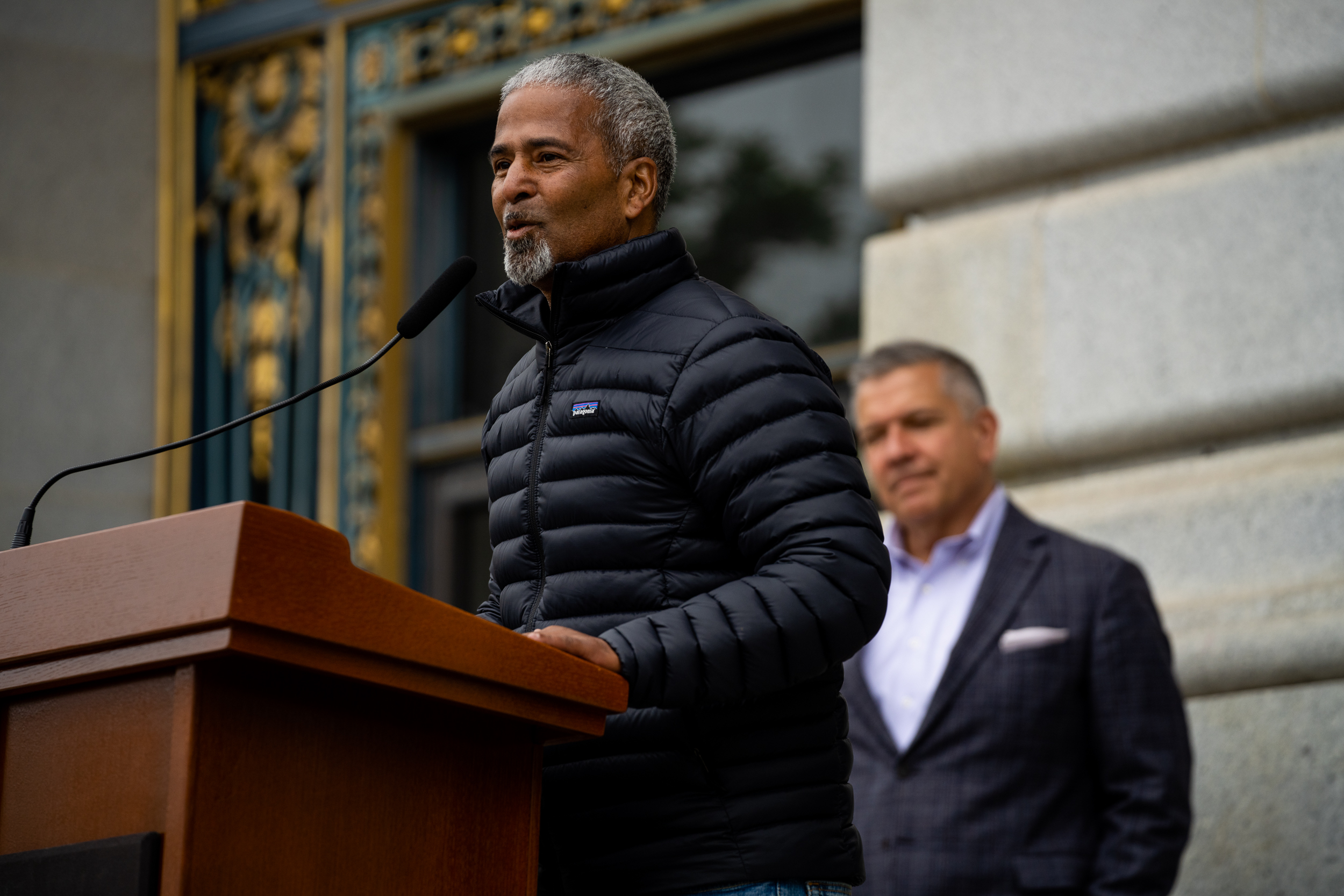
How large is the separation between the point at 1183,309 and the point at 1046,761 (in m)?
1.37

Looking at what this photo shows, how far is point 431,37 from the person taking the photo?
20.0 feet

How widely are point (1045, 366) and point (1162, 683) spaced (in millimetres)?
1231

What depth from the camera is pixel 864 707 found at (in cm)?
368

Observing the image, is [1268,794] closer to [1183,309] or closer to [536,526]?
[1183,309]

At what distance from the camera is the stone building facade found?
3939mm

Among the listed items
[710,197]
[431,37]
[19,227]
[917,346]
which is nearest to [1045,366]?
[917,346]

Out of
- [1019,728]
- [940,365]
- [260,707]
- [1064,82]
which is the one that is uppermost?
[1064,82]

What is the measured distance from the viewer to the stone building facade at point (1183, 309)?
394 cm

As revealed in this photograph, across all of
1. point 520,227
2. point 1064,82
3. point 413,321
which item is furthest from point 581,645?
point 1064,82

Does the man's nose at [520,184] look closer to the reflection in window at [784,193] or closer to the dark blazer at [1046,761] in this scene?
the dark blazer at [1046,761]

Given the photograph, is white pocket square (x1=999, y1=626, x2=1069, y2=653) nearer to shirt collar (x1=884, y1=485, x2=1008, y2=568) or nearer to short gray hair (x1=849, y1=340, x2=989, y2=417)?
shirt collar (x1=884, y1=485, x2=1008, y2=568)

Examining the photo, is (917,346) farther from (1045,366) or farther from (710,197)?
(710,197)

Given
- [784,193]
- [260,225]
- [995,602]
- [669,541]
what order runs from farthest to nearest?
[260,225], [784,193], [995,602], [669,541]

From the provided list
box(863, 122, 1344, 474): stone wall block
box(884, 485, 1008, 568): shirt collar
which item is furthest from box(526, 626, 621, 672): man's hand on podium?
box(863, 122, 1344, 474): stone wall block
